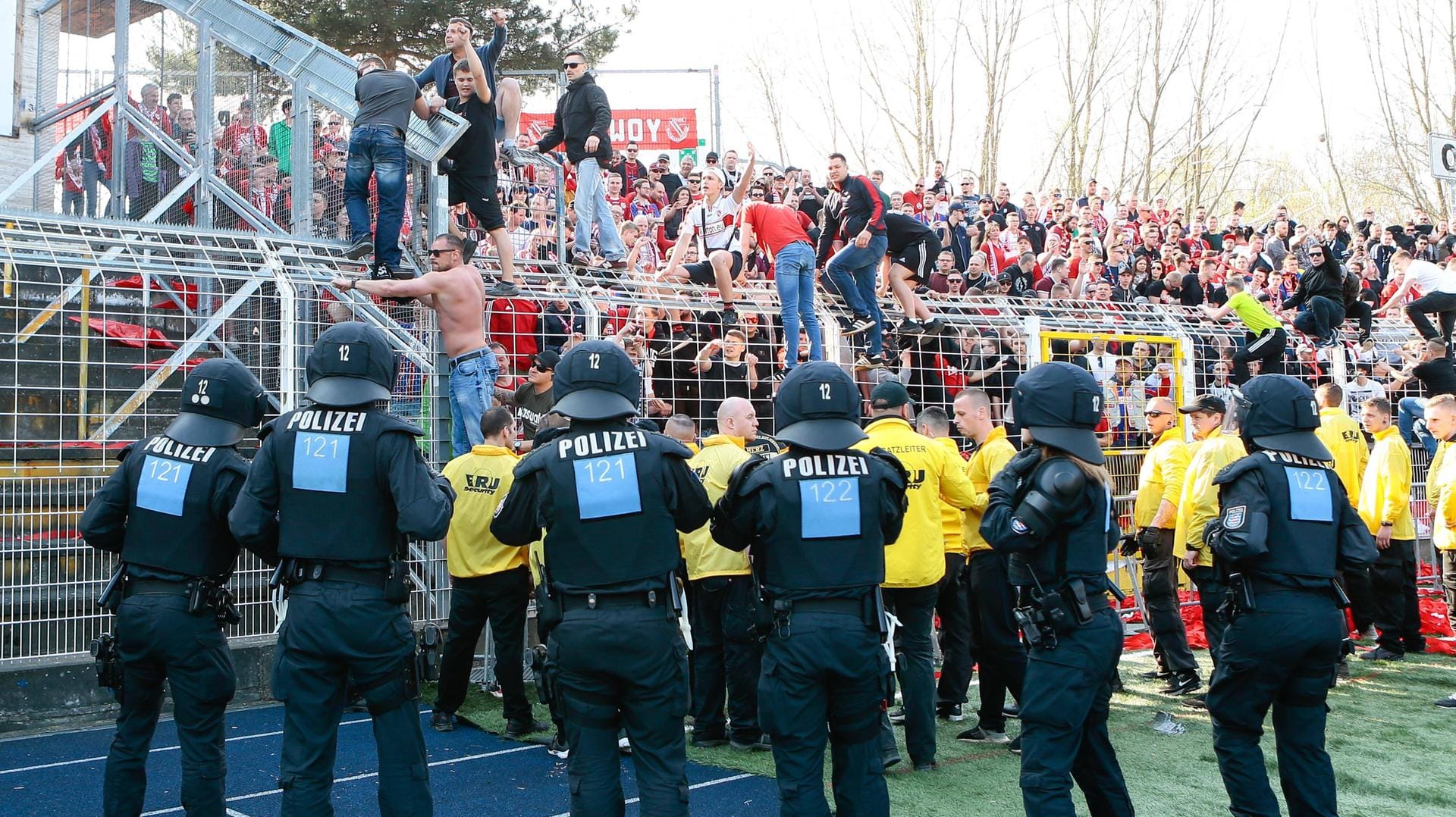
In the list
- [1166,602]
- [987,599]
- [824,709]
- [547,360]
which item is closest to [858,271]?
[547,360]

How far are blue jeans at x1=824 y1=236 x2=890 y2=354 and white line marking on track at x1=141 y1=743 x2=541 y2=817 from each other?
5449mm

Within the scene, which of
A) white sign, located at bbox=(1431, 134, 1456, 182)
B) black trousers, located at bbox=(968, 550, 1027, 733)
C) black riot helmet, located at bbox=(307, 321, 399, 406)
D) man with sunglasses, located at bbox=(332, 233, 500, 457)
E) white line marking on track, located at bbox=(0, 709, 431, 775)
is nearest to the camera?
black riot helmet, located at bbox=(307, 321, 399, 406)

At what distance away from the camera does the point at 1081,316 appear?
1291 centimetres

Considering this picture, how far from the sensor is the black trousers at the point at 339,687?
182 inches

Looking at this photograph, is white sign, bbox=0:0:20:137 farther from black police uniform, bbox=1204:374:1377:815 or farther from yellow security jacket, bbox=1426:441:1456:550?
yellow security jacket, bbox=1426:441:1456:550

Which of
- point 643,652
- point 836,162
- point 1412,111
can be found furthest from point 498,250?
point 1412,111

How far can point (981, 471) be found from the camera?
7.45 m

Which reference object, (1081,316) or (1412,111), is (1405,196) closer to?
(1412,111)

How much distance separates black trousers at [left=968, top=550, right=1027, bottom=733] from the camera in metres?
6.98

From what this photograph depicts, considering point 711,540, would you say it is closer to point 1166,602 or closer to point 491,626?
point 491,626

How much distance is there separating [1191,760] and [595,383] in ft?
13.6

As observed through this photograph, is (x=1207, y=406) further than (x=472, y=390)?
No

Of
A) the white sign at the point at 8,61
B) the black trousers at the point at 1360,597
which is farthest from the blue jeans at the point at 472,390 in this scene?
the black trousers at the point at 1360,597

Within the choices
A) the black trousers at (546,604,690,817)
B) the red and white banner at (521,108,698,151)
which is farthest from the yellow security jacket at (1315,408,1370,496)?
the red and white banner at (521,108,698,151)
